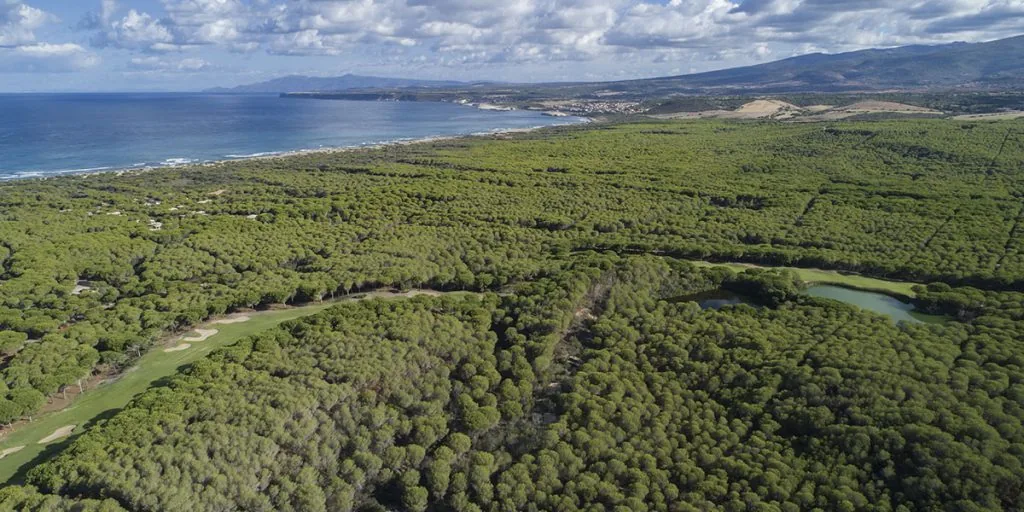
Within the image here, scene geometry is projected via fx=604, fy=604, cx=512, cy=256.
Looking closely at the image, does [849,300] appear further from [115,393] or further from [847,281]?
[115,393]

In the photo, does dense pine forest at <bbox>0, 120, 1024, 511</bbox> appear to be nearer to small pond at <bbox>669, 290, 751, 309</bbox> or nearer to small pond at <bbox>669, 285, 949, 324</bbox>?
small pond at <bbox>669, 290, 751, 309</bbox>

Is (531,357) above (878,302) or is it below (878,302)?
above

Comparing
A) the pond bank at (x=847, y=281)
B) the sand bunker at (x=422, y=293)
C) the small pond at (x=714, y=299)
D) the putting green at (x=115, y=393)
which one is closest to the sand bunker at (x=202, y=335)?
the putting green at (x=115, y=393)

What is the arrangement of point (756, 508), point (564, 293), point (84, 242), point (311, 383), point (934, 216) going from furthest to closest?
point (934, 216) → point (84, 242) → point (564, 293) → point (311, 383) → point (756, 508)

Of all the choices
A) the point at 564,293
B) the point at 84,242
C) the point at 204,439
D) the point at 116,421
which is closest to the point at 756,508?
the point at 564,293

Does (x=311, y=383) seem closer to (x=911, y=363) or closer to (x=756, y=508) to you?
(x=756, y=508)

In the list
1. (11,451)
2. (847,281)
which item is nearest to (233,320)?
(11,451)
